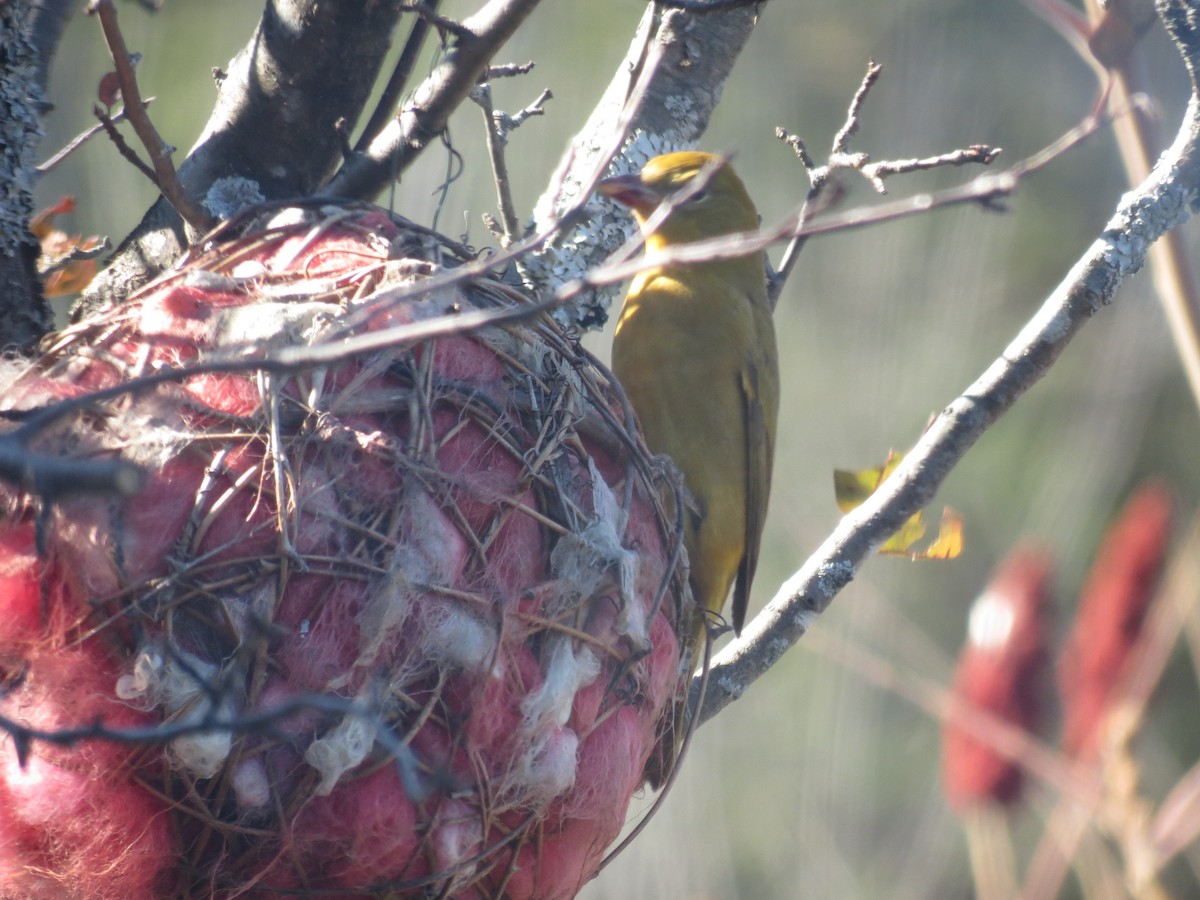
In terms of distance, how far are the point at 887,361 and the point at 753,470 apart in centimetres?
592

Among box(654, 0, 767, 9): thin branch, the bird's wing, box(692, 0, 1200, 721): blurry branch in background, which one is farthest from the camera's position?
the bird's wing

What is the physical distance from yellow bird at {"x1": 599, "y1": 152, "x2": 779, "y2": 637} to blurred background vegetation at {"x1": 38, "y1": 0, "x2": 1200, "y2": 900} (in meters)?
4.79

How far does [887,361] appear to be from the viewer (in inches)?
340

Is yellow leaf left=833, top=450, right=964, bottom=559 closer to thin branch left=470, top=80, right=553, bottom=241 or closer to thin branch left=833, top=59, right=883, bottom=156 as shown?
A: thin branch left=833, top=59, right=883, bottom=156

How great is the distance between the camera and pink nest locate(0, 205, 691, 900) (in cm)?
147

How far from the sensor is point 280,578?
5.05ft

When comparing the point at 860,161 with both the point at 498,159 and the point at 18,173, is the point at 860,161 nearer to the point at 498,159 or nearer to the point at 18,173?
the point at 498,159

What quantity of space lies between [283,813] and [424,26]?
5.59 feet

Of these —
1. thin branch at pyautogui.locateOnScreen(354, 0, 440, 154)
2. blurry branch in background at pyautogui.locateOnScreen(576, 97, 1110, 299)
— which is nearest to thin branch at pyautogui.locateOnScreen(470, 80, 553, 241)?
thin branch at pyautogui.locateOnScreen(354, 0, 440, 154)

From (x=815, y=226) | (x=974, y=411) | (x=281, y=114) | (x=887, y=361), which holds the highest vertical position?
(x=281, y=114)

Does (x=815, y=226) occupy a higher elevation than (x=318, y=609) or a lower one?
higher

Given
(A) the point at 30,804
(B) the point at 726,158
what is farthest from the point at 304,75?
(A) the point at 30,804

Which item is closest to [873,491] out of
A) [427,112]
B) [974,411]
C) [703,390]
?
[974,411]

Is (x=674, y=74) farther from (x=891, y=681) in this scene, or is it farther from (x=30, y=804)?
(x=30, y=804)
